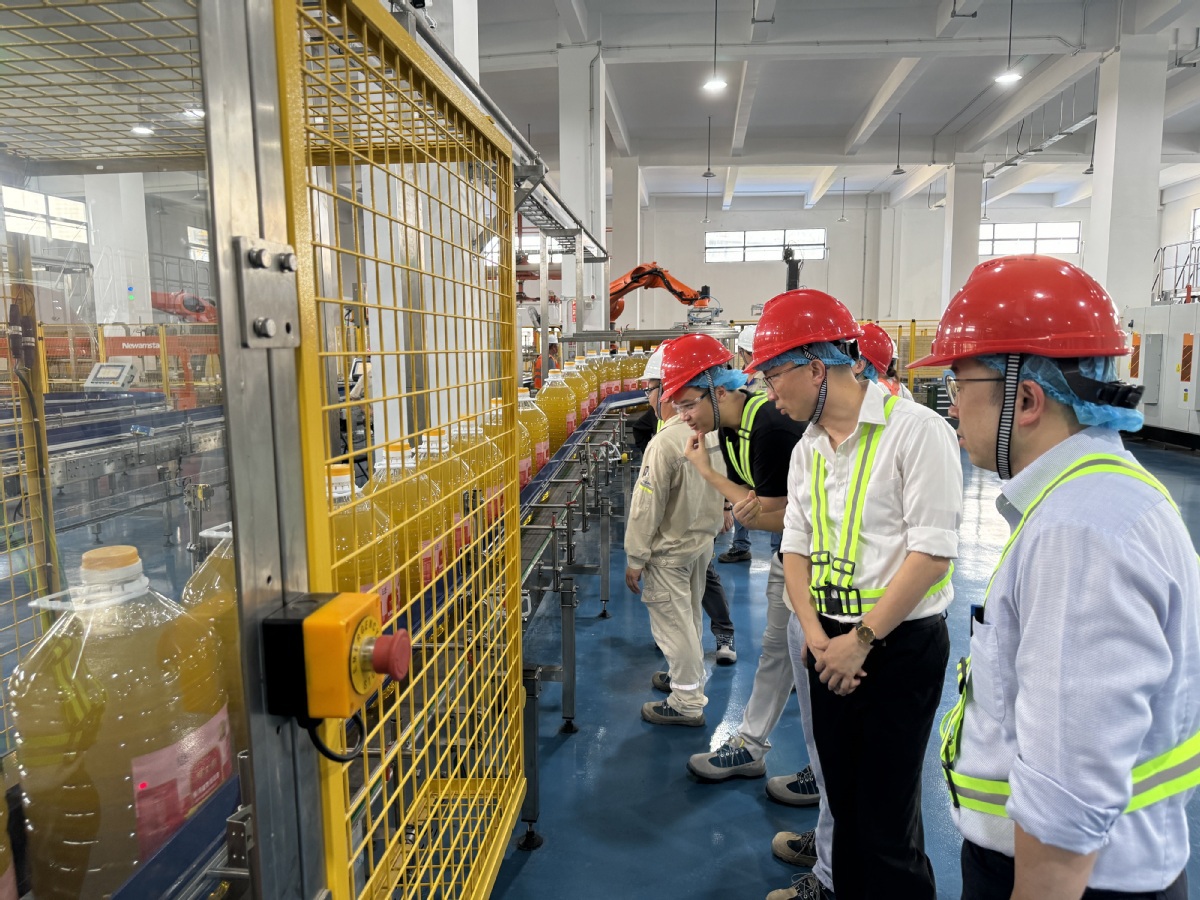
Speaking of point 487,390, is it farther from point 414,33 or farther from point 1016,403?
point 1016,403

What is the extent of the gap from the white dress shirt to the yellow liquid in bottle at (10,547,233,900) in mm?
1443

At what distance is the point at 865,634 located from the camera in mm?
1700

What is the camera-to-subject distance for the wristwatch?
5.57 ft

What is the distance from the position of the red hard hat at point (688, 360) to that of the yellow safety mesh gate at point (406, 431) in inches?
47.4

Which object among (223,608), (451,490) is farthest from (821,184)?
(223,608)

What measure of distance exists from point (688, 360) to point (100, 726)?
2.25m

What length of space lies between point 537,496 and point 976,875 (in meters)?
2.12

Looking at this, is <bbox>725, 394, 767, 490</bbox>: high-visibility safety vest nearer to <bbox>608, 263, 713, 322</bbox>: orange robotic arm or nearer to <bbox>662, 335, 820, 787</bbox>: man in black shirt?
<bbox>662, 335, 820, 787</bbox>: man in black shirt

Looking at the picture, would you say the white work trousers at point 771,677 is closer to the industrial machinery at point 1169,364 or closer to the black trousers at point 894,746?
the black trousers at point 894,746

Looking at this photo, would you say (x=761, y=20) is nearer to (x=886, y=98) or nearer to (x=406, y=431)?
(x=886, y=98)

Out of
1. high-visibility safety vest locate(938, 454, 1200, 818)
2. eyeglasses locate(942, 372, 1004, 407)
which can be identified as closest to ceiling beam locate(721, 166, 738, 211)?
eyeglasses locate(942, 372, 1004, 407)

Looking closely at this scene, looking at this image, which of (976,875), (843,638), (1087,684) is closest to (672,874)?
(843,638)

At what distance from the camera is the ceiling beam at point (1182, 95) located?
10.9 metres

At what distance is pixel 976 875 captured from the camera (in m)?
1.18
